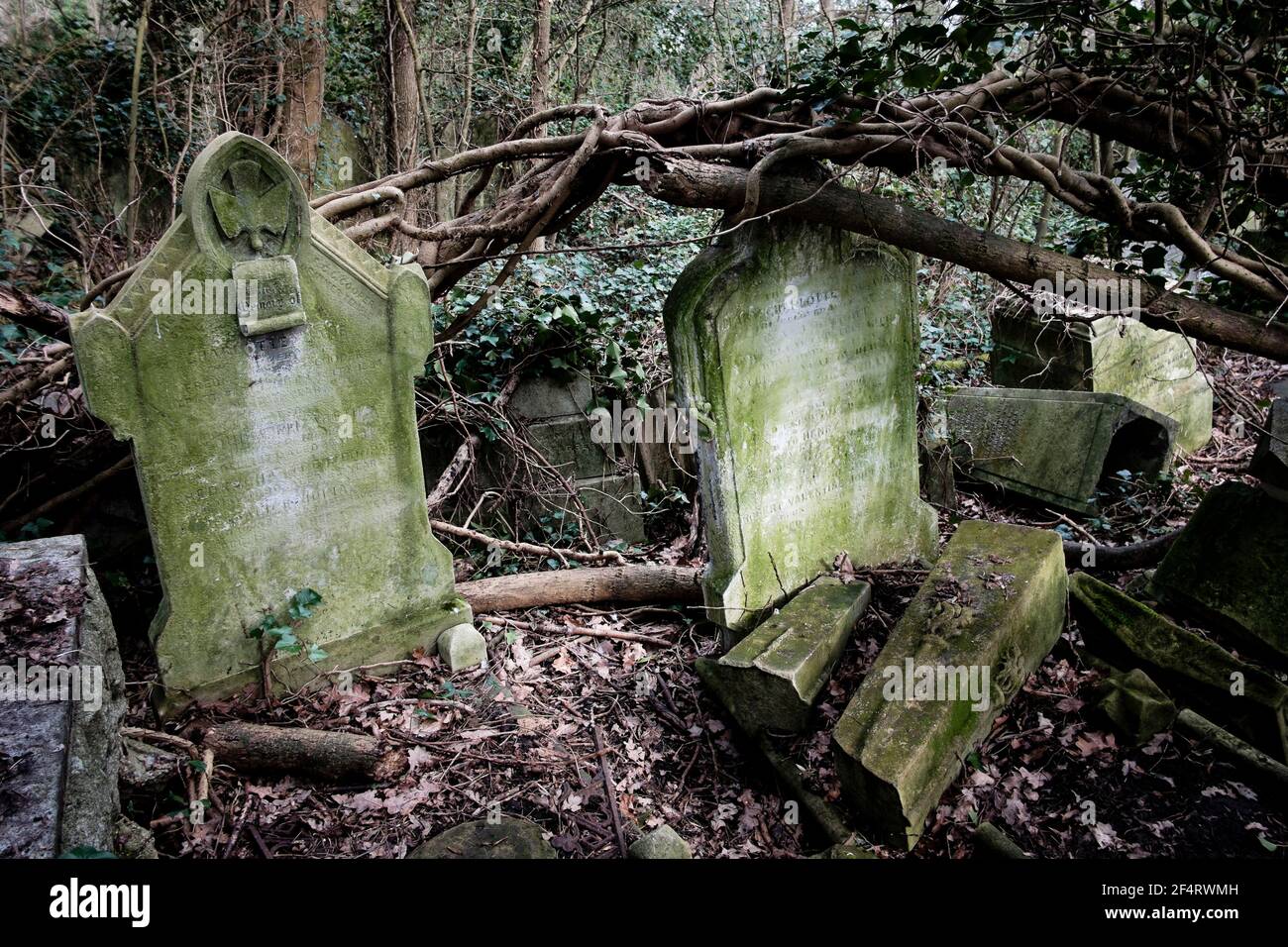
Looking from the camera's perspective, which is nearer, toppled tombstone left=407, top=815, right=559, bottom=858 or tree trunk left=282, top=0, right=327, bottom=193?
toppled tombstone left=407, top=815, right=559, bottom=858

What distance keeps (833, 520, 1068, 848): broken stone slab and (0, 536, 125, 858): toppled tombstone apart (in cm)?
271

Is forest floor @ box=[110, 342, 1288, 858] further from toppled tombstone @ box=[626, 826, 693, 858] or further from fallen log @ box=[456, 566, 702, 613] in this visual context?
fallen log @ box=[456, 566, 702, 613]

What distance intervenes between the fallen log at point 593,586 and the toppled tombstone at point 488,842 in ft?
6.65

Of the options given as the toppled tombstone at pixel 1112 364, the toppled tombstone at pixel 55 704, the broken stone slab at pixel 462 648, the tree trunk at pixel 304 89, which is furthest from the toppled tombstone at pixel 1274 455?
the tree trunk at pixel 304 89

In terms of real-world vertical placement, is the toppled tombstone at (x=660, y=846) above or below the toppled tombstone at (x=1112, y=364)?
below

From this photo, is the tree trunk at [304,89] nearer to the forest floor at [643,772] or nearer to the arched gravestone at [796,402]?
the forest floor at [643,772]

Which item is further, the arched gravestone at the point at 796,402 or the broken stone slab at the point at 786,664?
the arched gravestone at the point at 796,402

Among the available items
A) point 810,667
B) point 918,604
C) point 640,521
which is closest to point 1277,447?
point 918,604

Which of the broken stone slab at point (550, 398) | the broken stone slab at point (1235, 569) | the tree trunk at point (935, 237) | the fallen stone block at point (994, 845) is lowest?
the fallen stone block at point (994, 845)

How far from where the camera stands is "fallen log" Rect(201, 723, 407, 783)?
3.54 meters

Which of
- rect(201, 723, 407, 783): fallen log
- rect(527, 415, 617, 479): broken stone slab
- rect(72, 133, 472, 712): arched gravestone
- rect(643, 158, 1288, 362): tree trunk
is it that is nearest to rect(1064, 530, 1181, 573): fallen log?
rect(643, 158, 1288, 362): tree trunk

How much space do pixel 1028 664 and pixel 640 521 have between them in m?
2.88

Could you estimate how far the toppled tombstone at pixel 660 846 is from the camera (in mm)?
3211

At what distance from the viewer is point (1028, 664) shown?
4.03 meters
